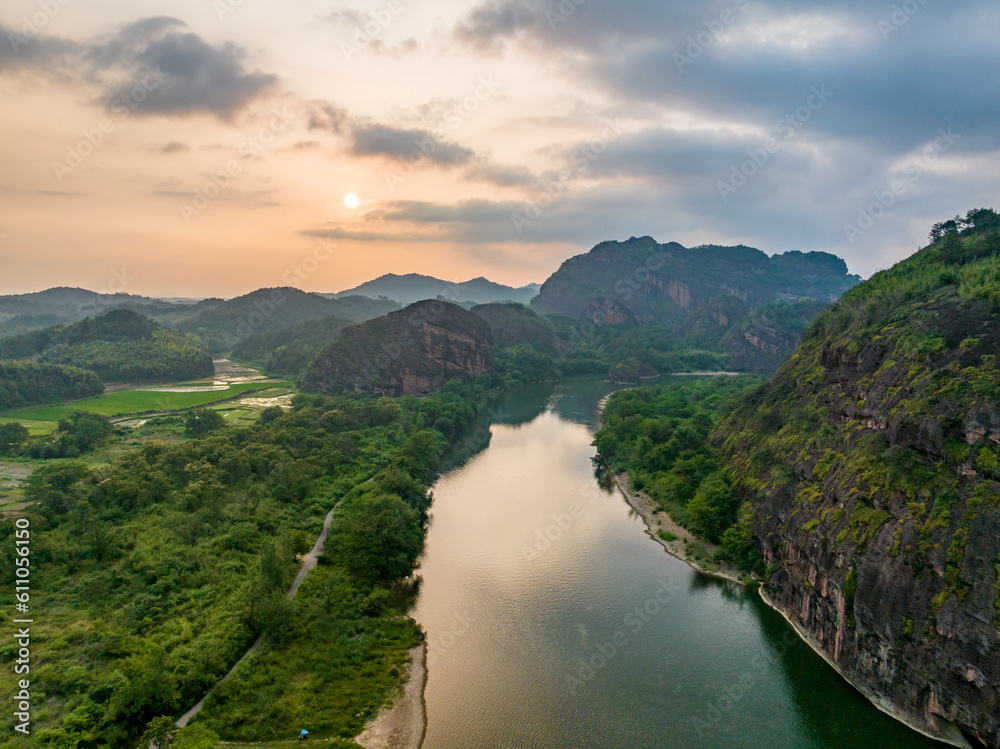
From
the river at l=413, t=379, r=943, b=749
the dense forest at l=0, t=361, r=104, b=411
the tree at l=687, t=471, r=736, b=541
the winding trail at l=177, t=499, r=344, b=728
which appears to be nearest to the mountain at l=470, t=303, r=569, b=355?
the dense forest at l=0, t=361, r=104, b=411

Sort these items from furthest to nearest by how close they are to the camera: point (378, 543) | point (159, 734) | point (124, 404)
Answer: point (124, 404)
point (378, 543)
point (159, 734)

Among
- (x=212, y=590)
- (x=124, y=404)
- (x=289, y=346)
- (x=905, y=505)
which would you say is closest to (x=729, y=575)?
(x=905, y=505)

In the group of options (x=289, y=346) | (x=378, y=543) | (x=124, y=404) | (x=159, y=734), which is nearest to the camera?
(x=159, y=734)

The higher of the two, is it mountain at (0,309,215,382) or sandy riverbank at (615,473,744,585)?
mountain at (0,309,215,382)

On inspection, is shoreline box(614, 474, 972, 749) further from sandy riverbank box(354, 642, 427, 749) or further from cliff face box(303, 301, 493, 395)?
cliff face box(303, 301, 493, 395)

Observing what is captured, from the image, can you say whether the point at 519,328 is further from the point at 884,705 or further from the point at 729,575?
the point at 884,705

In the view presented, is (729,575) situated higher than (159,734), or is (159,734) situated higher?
(159,734)

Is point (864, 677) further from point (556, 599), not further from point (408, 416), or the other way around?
point (408, 416)
